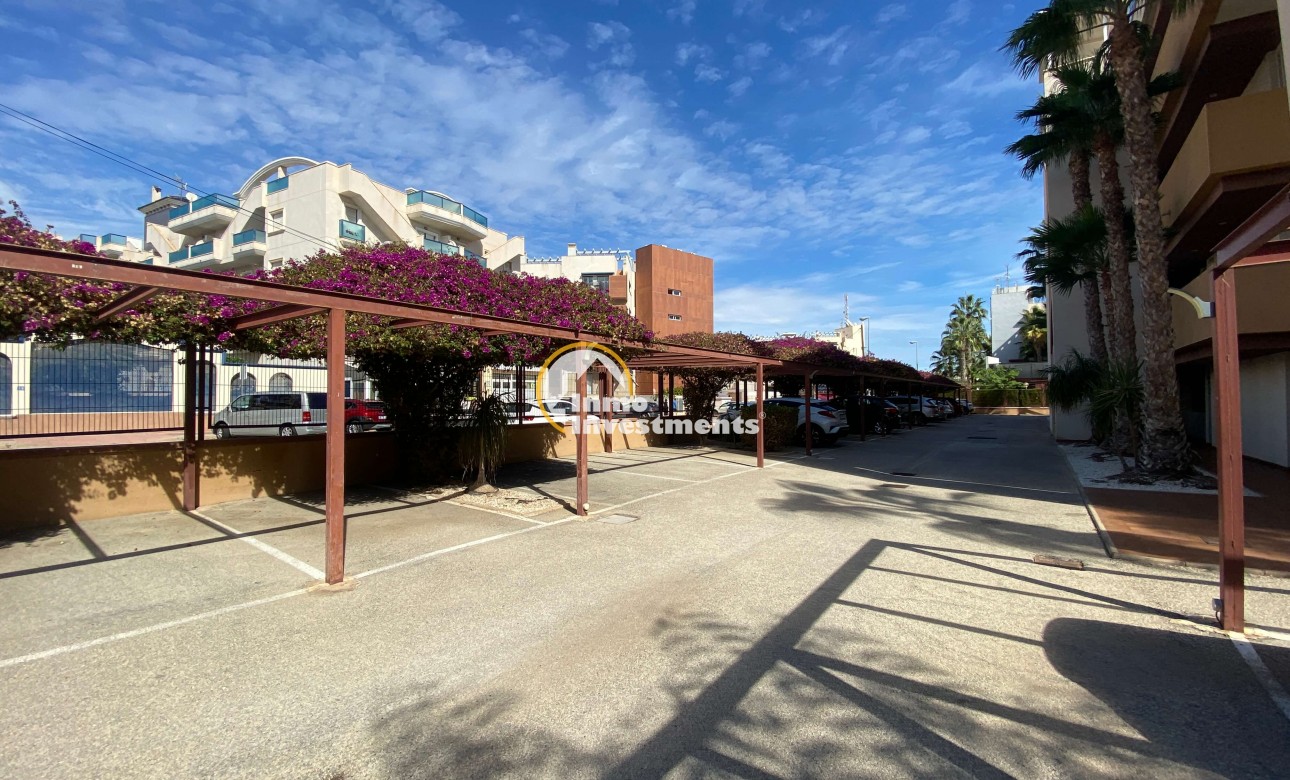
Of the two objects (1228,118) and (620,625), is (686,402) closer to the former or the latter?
(1228,118)

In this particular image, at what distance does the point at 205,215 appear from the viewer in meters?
34.5

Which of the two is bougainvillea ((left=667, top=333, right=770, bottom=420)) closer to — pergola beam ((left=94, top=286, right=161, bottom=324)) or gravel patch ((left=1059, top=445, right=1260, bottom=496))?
gravel patch ((left=1059, top=445, right=1260, bottom=496))

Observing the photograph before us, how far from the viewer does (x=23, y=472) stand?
A: 6.90 meters

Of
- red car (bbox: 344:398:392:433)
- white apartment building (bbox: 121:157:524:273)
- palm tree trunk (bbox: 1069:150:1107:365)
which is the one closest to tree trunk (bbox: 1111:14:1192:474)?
palm tree trunk (bbox: 1069:150:1107:365)

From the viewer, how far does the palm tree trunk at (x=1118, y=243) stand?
13.0m

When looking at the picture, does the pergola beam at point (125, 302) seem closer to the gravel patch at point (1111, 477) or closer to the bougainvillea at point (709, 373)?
the bougainvillea at point (709, 373)

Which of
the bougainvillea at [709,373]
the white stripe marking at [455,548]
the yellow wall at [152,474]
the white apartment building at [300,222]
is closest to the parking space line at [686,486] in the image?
the white stripe marking at [455,548]

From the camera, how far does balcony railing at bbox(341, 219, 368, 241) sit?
96.8 feet

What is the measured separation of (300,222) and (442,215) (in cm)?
750

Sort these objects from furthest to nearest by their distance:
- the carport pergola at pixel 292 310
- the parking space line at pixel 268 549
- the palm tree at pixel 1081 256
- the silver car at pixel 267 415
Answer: the palm tree at pixel 1081 256
the silver car at pixel 267 415
the parking space line at pixel 268 549
the carport pergola at pixel 292 310

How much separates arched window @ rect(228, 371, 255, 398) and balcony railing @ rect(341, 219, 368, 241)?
71.9 feet

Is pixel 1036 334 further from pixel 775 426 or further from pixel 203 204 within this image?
pixel 203 204

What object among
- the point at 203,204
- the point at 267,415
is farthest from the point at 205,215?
the point at 267,415

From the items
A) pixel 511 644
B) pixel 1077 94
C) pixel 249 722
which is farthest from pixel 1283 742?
pixel 1077 94
